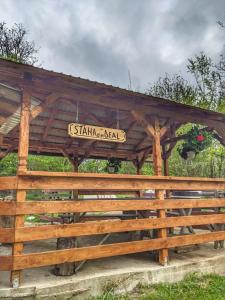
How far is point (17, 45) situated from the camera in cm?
2195

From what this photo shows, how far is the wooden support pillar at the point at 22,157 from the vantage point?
3809 millimetres

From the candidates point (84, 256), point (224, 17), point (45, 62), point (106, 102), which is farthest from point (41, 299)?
point (45, 62)

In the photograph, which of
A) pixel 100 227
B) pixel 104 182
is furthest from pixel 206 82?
pixel 100 227

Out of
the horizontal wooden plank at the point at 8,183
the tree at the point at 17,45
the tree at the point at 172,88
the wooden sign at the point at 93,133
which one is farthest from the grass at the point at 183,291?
the tree at the point at 17,45

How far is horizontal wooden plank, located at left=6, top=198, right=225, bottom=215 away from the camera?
158 inches

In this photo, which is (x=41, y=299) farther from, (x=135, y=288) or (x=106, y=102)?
(x=106, y=102)

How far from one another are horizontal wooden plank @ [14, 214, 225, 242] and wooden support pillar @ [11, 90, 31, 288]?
114 mm

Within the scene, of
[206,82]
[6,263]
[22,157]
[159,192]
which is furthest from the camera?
[206,82]

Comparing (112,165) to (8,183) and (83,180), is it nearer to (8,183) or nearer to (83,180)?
(83,180)

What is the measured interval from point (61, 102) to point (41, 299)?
3.77 m

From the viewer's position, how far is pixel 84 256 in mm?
4309

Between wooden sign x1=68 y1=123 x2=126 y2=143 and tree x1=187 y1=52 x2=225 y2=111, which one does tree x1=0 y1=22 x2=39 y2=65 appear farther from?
wooden sign x1=68 y1=123 x2=126 y2=143

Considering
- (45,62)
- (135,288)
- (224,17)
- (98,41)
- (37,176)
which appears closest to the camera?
(37,176)

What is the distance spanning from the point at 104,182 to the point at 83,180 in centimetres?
39
